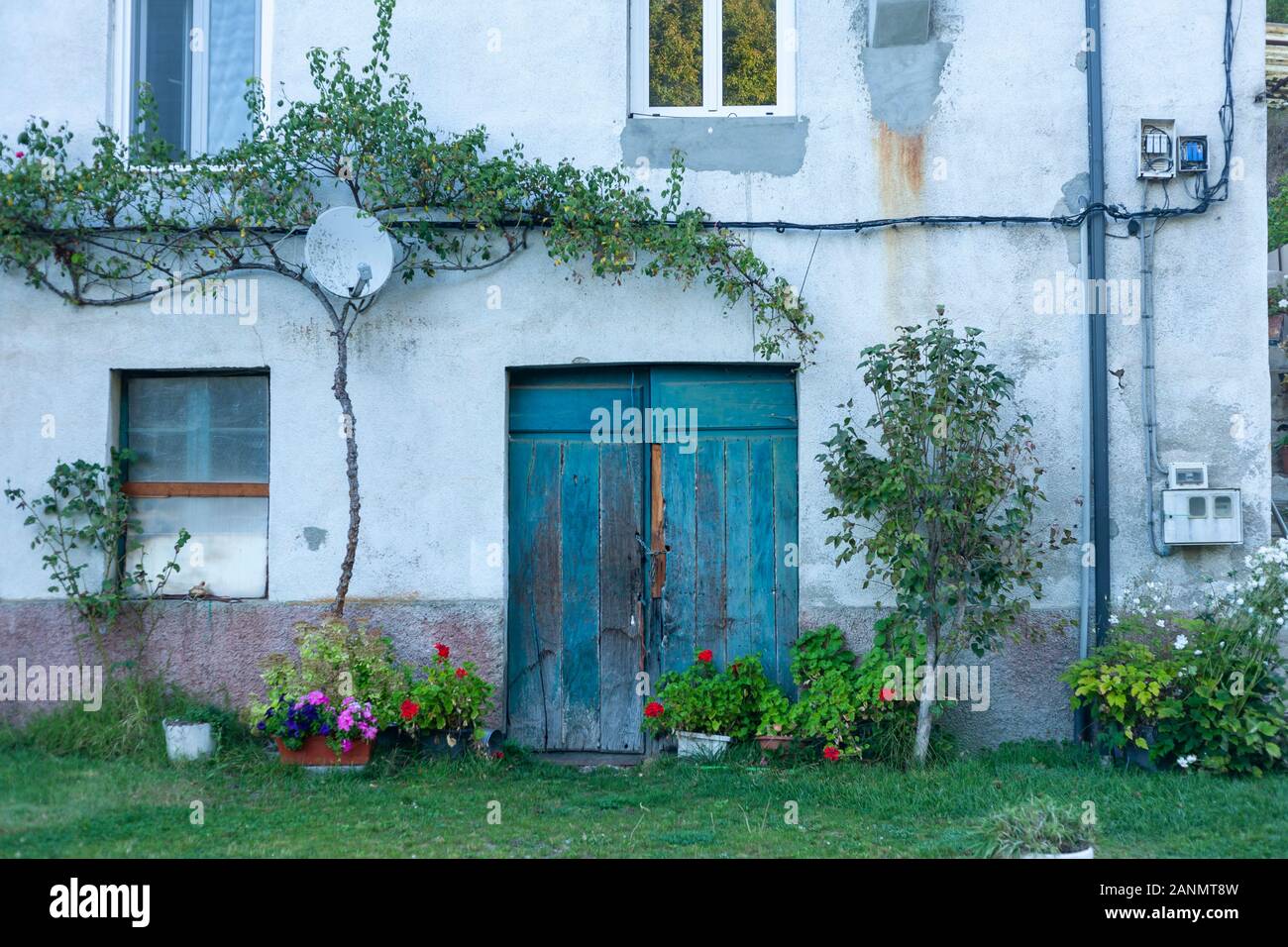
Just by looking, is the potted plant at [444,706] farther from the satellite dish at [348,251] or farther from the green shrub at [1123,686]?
the green shrub at [1123,686]

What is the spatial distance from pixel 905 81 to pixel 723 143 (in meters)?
1.14

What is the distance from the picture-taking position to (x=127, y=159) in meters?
6.87

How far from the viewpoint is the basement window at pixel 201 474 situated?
6.93 m

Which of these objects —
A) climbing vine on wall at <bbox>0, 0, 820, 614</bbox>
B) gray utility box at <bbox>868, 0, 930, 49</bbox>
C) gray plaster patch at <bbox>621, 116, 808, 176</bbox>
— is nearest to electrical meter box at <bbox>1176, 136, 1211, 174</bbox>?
gray utility box at <bbox>868, 0, 930, 49</bbox>

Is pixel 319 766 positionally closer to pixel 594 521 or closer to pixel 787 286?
pixel 594 521

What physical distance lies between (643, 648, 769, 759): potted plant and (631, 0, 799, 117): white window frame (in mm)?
3312

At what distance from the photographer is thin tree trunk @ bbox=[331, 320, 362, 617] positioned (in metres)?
6.49

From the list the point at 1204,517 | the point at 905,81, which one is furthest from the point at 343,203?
the point at 1204,517

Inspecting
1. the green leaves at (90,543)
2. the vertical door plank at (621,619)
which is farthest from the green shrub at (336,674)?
the vertical door plank at (621,619)

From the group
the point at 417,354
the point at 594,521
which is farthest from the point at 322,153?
the point at 594,521

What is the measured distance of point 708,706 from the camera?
635 centimetres

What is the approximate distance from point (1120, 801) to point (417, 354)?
456cm

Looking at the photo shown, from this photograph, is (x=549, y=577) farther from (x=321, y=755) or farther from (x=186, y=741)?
(x=186, y=741)

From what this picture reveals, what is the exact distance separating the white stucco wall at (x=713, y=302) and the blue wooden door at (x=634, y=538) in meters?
0.22
